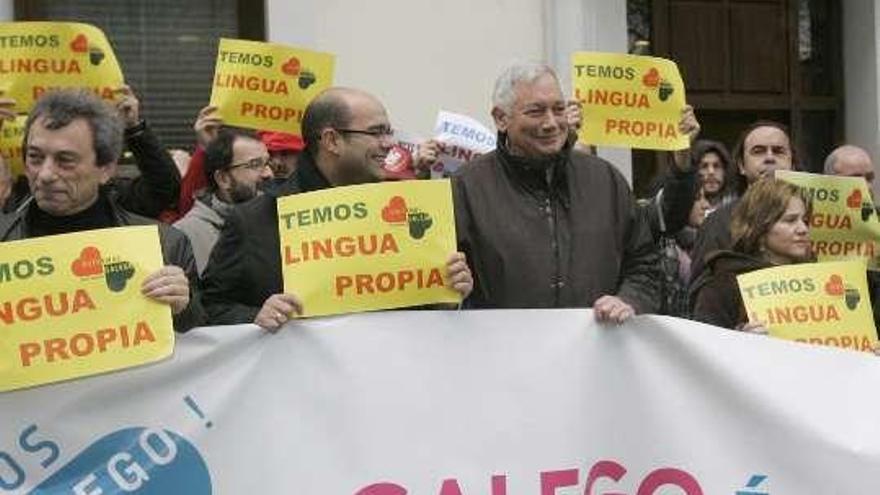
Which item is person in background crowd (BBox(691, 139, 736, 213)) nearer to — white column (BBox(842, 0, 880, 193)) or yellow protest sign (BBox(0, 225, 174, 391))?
white column (BBox(842, 0, 880, 193))

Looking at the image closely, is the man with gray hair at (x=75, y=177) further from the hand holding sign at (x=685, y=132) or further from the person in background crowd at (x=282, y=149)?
the person in background crowd at (x=282, y=149)

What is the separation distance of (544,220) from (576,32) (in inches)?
178

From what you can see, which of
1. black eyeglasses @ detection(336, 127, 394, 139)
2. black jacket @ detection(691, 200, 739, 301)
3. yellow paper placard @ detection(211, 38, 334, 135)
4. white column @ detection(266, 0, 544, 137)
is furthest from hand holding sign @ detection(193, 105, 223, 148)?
white column @ detection(266, 0, 544, 137)

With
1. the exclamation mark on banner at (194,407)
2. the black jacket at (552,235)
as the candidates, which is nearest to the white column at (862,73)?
the black jacket at (552,235)

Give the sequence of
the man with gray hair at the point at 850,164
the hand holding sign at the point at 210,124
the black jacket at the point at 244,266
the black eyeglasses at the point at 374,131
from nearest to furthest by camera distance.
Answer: the black jacket at the point at 244,266, the black eyeglasses at the point at 374,131, the hand holding sign at the point at 210,124, the man with gray hair at the point at 850,164

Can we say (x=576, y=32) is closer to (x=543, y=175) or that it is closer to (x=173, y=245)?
(x=543, y=175)

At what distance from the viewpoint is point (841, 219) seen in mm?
5602

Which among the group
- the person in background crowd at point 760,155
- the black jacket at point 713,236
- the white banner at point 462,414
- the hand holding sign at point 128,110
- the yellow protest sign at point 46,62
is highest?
the yellow protest sign at point 46,62

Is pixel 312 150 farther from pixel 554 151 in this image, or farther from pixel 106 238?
pixel 106 238

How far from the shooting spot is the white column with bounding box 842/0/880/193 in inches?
388

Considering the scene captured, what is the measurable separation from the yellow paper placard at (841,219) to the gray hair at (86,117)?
263 cm

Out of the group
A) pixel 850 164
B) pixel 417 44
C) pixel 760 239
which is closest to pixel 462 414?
pixel 760 239

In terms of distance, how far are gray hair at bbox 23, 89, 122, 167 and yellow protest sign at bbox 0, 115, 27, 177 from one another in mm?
1429

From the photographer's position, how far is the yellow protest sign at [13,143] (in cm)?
526
